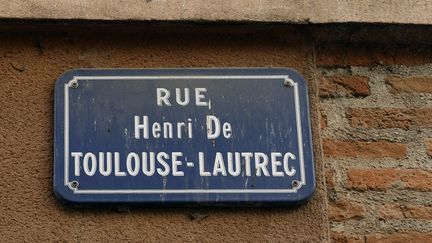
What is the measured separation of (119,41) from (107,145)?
0.99 ft

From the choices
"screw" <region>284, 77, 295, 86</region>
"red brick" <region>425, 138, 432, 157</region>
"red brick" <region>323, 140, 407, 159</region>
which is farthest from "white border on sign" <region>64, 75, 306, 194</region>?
"red brick" <region>425, 138, 432, 157</region>

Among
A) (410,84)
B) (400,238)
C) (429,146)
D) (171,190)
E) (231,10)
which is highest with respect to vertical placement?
(231,10)

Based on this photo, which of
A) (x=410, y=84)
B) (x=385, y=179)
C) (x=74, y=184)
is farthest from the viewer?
(x=410, y=84)

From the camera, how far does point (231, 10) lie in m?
2.25

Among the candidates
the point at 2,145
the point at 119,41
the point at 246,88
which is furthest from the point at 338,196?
the point at 2,145

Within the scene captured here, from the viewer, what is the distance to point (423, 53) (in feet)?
7.72

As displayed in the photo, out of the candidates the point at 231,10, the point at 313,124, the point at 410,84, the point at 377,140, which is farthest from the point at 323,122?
the point at 231,10

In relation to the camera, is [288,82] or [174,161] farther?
[288,82]

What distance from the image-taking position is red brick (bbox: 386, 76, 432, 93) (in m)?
2.30

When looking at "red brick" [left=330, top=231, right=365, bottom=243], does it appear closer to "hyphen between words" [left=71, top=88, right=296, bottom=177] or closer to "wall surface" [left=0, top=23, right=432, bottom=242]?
"wall surface" [left=0, top=23, right=432, bottom=242]

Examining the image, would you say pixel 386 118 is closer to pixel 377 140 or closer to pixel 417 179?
pixel 377 140

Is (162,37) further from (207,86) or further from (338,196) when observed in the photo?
(338,196)

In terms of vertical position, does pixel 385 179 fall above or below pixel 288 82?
below

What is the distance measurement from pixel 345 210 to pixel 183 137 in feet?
1.40
